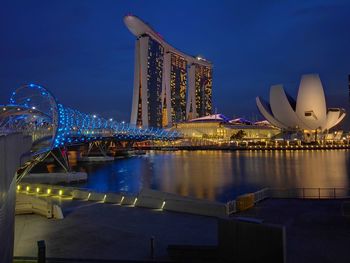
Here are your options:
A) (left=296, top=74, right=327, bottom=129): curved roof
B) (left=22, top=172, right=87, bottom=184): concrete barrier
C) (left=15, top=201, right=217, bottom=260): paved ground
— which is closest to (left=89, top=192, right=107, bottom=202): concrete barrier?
(left=15, top=201, right=217, bottom=260): paved ground

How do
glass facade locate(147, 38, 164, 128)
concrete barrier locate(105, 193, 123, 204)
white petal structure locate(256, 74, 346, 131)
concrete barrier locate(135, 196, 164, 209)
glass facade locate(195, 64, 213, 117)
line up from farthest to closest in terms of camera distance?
1. glass facade locate(195, 64, 213, 117)
2. glass facade locate(147, 38, 164, 128)
3. white petal structure locate(256, 74, 346, 131)
4. concrete barrier locate(105, 193, 123, 204)
5. concrete barrier locate(135, 196, 164, 209)

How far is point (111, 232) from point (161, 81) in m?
107

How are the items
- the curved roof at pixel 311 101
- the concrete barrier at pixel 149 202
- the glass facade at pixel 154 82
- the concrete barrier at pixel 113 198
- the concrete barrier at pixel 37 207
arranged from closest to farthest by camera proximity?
the concrete barrier at pixel 37 207 < the concrete barrier at pixel 149 202 < the concrete barrier at pixel 113 198 < the curved roof at pixel 311 101 < the glass facade at pixel 154 82

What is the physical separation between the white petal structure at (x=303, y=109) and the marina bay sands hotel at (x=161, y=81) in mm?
33155

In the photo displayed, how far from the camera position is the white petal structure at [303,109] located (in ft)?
258

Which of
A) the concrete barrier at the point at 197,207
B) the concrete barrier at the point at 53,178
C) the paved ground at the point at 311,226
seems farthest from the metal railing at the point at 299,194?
the concrete barrier at the point at 53,178

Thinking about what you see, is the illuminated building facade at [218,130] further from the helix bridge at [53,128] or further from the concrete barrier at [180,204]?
the concrete barrier at [180,204]

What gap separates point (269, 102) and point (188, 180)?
63.2m

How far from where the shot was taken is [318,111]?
81.7 meters

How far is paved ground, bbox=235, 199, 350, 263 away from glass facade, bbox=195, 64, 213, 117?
126153 millimetres

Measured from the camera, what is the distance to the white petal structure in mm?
78562

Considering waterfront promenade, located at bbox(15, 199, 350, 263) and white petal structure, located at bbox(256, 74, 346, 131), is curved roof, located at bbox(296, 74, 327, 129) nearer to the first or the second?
white petal structure, located at bbox(256, 74, 346, 131)

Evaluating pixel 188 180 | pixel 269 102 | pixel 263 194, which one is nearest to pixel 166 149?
pixel 269 102

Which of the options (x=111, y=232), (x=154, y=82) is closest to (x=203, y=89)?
(x=154, y=82)
